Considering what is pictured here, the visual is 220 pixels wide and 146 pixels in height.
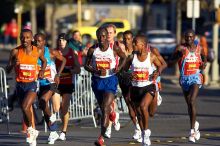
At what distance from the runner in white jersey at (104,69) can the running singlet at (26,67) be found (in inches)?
33.1

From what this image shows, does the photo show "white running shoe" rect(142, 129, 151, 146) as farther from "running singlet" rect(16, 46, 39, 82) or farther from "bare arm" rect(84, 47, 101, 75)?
"running singlet" rect(16, 46, 39, 82)

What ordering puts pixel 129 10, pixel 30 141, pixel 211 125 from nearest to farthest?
pixel 30 141 < pixel 211 125 < pixel 129 10

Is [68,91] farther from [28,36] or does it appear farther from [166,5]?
[166,5]

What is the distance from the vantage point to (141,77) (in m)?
14.5

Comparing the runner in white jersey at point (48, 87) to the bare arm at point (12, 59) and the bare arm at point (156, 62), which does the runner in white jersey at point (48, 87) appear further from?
the bare arm at point (156, 62)

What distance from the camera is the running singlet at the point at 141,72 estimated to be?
14.5 m

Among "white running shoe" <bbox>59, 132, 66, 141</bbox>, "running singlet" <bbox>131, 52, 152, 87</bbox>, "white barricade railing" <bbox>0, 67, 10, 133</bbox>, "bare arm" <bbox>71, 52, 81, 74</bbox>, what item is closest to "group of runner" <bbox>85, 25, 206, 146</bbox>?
"running singlet" <bbox>131, 52, 152, 87</bbox>

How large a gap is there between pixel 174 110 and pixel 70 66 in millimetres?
6490

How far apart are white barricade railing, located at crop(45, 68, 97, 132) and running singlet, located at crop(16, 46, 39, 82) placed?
15.7ft

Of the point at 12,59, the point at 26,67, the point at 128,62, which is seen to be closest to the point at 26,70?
the point at 26,67

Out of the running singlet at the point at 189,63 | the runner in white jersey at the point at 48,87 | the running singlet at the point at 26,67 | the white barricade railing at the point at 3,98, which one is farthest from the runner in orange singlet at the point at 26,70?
the white barricade railing at the point at 3,98

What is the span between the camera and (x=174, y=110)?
23156 mm

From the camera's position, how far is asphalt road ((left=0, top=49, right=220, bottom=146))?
1560cm

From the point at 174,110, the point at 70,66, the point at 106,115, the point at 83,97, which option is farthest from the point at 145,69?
the point at 174,110
